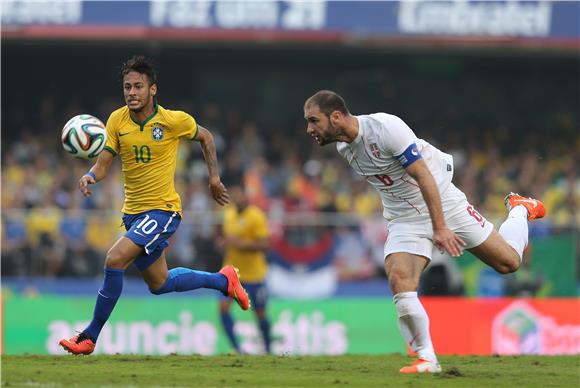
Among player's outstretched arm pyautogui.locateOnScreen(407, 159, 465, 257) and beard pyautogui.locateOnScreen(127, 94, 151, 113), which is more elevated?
beard pyautogui.locateOnScreen(127, 94, 151, 113)

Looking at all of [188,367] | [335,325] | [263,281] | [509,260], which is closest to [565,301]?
[335,325]

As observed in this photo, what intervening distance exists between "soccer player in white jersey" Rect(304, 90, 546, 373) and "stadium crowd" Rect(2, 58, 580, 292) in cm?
895

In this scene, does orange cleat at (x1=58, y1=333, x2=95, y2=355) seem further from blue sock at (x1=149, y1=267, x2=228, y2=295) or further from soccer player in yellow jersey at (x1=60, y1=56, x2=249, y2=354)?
blue sock at (x1=149, y1=267, x2=228, y2=295)

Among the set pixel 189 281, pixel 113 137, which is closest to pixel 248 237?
pixel 189 281

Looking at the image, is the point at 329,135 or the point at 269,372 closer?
the point at 329,135

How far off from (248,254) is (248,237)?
0.25 metres

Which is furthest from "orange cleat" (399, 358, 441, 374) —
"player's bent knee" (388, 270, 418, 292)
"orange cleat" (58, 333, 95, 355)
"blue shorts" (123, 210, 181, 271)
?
"orange cleat" (58, 333, 95, 355)

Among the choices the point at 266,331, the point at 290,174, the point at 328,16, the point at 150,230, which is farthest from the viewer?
the point at 328,16

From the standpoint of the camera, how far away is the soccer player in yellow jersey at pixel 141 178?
9.98 m

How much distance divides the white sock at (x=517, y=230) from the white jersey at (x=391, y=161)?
872 mm

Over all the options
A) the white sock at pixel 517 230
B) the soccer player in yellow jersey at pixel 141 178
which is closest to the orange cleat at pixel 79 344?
the soccer player in yellow jersey at pixel 141 178

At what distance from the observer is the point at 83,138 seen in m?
9.76

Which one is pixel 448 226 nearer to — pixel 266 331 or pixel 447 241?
pixel 447 241

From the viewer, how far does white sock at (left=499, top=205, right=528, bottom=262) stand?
10.3m
